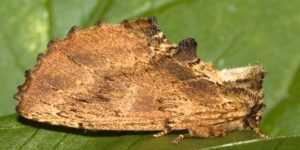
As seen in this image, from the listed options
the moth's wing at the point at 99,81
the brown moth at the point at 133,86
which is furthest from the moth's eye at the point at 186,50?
the moth's wing at the point at 99,81

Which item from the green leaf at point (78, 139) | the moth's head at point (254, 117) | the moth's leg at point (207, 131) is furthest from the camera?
the moth's head at point (254, 117)

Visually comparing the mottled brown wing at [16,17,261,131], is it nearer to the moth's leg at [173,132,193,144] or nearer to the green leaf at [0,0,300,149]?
the moth's leg at [173,132,193,144]

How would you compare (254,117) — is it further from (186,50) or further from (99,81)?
(99,81)

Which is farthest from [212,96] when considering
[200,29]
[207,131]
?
[200,29]

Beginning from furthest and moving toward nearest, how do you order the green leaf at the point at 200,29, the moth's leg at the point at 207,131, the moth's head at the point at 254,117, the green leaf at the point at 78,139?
1. the green leaf at the point at 200,29
2. the moth's head at the point at 254,117
3. the moth's leg at the point at 207,131
4. the green leaf at the point at 78,139

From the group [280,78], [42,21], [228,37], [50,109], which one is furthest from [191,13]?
[50,109]

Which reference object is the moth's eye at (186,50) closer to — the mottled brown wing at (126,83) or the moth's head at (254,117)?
the mottled brown wing at (126,83)
